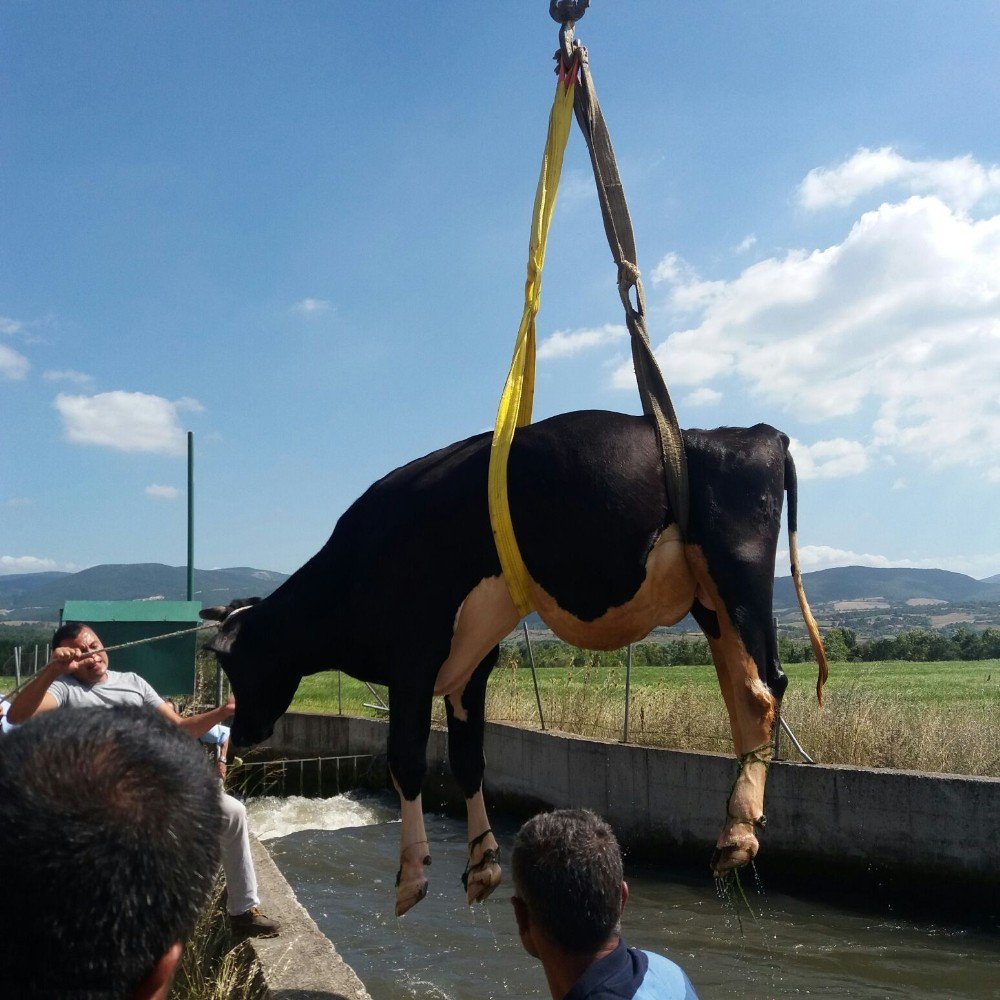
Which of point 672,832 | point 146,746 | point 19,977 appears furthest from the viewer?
point 672,832

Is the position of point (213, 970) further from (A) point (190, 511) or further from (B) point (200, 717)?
(A) point (190, 511)

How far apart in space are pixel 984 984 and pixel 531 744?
21.6 ft

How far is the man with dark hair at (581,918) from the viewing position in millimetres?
2020

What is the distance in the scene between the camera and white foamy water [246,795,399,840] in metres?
12.6

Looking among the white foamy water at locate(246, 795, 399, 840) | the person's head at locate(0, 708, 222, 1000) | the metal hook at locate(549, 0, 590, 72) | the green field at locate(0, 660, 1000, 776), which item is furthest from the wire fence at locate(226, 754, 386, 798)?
the person's head at locate(0, 708, 222, 1000)

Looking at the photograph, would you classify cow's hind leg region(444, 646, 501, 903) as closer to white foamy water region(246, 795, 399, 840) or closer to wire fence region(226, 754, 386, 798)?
white foamy water region(246, 795, 399, 840)

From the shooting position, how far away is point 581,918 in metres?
2.04

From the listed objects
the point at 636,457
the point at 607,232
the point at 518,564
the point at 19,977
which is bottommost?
the point at 19,977

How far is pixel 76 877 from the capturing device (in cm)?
101

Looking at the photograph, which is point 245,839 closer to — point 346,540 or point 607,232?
point 346,540

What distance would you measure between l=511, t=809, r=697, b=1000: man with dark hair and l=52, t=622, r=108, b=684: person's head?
122 inches

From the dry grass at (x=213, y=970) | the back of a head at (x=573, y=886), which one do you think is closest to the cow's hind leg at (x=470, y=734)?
the dry grass at (x=213, y=970)

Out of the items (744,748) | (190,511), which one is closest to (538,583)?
(744,748)

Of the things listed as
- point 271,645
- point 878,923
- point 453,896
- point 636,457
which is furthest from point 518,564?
point 878,923
